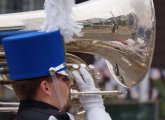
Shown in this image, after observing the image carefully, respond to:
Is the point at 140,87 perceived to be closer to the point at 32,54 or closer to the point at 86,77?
the point at 86,77

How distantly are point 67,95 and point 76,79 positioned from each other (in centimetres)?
29

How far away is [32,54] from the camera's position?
277cm

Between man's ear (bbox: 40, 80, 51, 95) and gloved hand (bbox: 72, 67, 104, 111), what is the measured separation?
352mm

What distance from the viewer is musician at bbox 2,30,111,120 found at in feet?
8.94

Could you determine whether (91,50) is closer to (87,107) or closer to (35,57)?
(87,107)

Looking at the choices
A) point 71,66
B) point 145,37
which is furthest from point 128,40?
point 71,66

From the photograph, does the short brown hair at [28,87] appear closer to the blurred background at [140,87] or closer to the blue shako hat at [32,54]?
the blue shako hat at [32,54]

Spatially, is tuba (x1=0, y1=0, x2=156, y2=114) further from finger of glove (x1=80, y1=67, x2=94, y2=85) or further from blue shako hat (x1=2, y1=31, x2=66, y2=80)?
blue shako hat (x1=2, y1=31, x2=66, y2=80)

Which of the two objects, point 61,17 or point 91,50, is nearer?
point 61,17


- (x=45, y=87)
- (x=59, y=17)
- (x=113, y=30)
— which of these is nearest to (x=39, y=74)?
(x=45, y=87)

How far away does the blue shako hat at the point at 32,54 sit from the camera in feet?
9.04

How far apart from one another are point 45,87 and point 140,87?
6793mm

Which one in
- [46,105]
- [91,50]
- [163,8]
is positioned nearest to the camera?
[46,105]

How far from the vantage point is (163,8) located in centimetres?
1034
